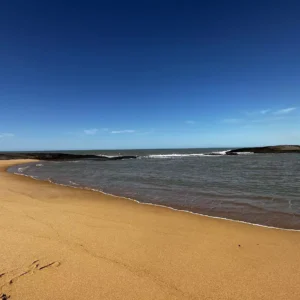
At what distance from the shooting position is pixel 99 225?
21.2 feet

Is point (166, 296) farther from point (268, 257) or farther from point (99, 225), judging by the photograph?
point (99, 225)

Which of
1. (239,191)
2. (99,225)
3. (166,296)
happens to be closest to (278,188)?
(239,191)

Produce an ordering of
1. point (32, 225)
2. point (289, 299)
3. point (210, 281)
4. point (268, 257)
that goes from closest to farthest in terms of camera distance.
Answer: point (289, 299) → point (210, 281) → point (268, 257) → point (32, 225)

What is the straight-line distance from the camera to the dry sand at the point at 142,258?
3473 millimetres

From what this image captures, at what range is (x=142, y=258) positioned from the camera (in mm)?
4465

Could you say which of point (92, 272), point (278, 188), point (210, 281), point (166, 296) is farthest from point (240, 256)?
point (278, 188)

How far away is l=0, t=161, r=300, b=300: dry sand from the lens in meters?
3.47

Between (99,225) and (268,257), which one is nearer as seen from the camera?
(268,257)

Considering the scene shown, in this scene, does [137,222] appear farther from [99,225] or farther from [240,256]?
[240,256]

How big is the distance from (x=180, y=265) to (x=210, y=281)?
631 mm

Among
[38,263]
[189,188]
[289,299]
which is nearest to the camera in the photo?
[289,299]

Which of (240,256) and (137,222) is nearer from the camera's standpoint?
(240,256)

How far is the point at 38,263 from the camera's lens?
162 inches

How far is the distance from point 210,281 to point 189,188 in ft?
31.1
